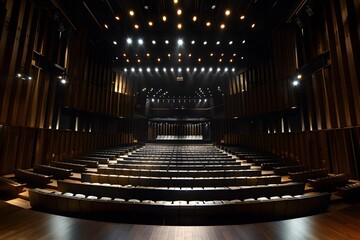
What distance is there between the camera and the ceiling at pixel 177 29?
6.86 metres

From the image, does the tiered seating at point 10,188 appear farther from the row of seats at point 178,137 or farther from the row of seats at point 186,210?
the row of seats at point 178,137

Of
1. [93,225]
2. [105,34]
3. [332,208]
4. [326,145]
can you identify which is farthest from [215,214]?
[105,34]

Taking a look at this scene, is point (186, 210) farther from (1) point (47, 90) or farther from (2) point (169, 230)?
(1) point (47, 90)

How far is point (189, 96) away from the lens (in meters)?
17.3

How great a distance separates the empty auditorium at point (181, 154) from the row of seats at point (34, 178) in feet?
0.13

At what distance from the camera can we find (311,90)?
6977 mm

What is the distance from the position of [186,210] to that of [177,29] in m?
8.28

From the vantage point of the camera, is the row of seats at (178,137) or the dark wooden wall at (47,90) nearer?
the dark wooden wall at (47,90)

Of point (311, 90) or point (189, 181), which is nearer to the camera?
point (189, 181)

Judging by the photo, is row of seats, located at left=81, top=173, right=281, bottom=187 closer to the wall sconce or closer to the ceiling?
the wall sconce

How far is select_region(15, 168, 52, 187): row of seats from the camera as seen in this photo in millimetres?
4270

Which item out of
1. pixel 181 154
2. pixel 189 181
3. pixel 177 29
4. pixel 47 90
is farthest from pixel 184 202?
pixel 47 90

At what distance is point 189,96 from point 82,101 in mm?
10735

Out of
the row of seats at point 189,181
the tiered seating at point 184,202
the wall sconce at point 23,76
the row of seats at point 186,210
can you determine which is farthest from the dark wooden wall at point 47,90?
the row of seats at point 186,210
